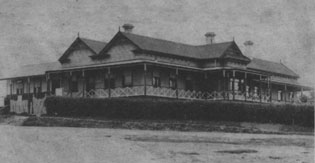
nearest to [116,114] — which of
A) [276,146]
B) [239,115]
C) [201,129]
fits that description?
[201,129]

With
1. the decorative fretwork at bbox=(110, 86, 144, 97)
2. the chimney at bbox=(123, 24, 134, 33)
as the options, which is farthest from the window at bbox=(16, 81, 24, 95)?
the decorative fretwork at bbox=(110, 86, 144, 97)

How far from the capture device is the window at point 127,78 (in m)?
39.9

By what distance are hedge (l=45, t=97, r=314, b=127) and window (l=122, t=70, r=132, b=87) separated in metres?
7.07

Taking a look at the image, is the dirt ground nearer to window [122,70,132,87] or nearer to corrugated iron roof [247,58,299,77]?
window [122,70,132,87]

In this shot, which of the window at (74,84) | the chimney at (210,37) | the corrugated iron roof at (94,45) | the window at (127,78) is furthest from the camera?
the chimney at (210,37)

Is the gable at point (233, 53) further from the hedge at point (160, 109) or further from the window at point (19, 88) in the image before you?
the window at point (19, 88)

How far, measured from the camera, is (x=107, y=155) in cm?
1672

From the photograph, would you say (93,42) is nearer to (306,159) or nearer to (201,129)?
(201,129)

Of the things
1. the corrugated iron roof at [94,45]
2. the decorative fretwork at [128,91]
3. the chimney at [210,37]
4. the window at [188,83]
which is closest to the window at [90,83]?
the corrugated iron roof at [94,45]

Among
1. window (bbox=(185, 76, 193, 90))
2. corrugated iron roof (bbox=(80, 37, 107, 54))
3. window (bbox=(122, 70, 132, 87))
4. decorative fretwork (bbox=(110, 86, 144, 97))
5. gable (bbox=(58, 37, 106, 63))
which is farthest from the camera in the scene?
corrugated iron roof (bbox=(80, 37, 107, 54))

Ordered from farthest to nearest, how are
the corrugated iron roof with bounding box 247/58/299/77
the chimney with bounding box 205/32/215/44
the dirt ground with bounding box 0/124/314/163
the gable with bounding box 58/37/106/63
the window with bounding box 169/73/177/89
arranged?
the chimney with bounding box 205/32/215/44 → the corrugated iron roof with bounding box 247/58/299/77 → the gable with bounding box 58/37/106/63 → the window with bounding box 169/73/177/89 → the dirt ground with bounding box 0/124/314/163

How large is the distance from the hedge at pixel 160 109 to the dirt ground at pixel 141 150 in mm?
8918

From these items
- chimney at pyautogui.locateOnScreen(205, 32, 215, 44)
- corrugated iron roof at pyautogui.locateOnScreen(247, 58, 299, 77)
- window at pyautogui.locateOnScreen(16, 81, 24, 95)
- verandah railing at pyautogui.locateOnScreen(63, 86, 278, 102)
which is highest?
chimney at pyautogui.locateOnScreen(205, 32, 215, 44)

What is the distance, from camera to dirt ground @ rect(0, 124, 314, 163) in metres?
16.1
